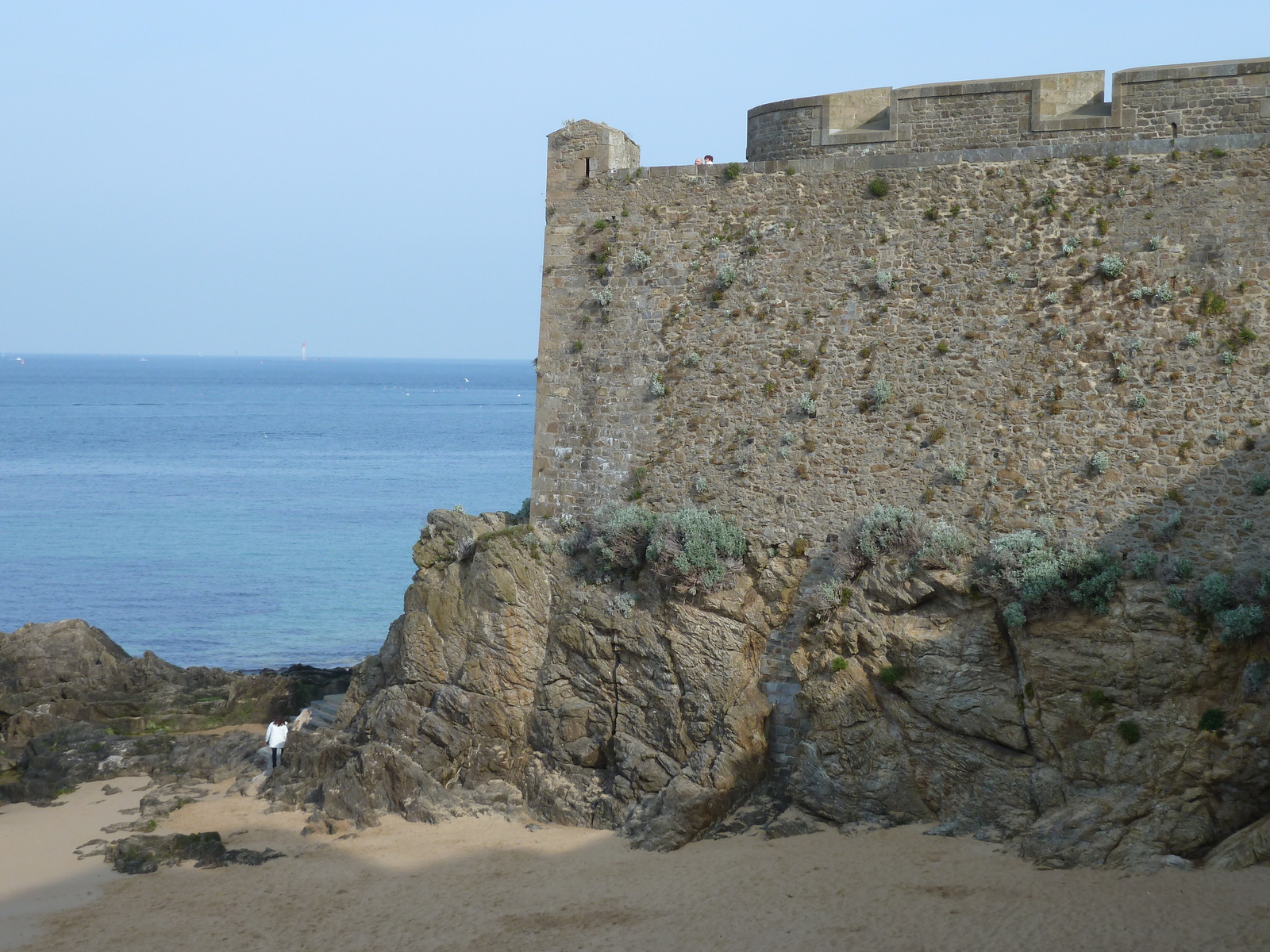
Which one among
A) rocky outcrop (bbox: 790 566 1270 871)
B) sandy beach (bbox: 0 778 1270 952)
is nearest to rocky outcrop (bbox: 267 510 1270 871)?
rocky outcrop (bbox: 790 566 1270 871)

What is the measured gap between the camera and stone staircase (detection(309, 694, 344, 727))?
23.4m

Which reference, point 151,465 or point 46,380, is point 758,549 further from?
point 46,380

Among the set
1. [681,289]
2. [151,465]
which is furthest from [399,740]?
[151,465]

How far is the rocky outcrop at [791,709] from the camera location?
15617 mm

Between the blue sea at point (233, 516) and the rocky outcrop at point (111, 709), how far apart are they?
873 centimetres

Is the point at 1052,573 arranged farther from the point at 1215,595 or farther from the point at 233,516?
the point at 233,516

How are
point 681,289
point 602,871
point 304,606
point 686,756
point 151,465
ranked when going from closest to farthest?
point 602,871 → point 686,756 → point 681,289 → point 304,606 → point 151,465

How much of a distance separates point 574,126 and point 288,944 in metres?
12.5

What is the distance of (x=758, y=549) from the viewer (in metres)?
19.0

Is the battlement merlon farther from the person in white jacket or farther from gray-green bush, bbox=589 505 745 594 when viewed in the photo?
the person in white jacket

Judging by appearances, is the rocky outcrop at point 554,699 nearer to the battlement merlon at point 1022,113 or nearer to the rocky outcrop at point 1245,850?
the rocky outcrop at point 1245,850

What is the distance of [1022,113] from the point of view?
17844mm

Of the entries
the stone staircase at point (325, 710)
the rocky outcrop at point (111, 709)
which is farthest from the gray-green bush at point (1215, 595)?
the rocky outcrop at point (111, 709)

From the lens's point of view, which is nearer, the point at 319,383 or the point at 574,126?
the point at 574,126
